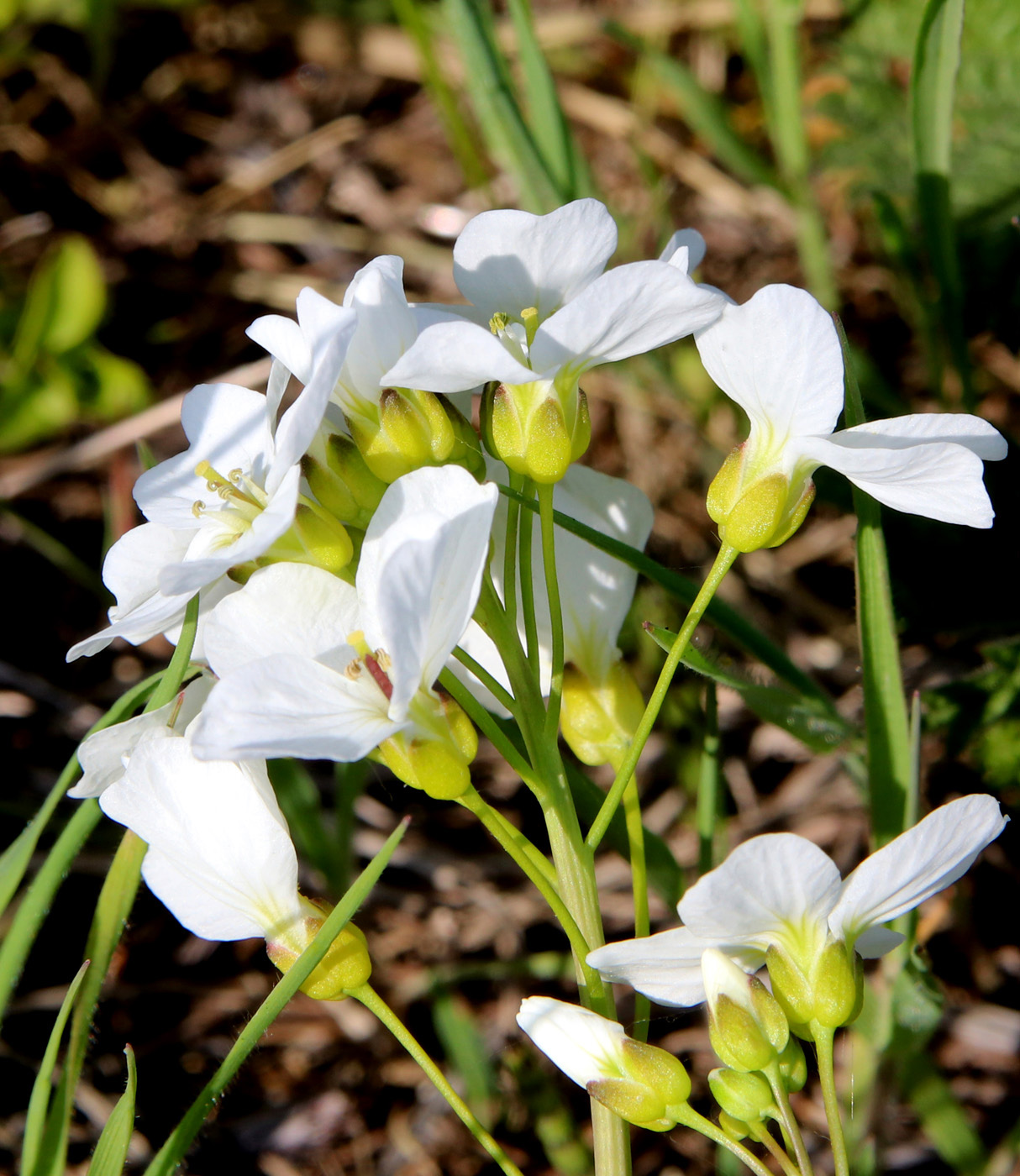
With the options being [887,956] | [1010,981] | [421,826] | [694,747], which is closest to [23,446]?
[421,826]

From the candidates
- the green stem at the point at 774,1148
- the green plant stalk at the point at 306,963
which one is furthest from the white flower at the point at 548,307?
the green stem at the point at 774,1148

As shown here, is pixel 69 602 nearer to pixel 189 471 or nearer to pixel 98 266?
pixel 98 266

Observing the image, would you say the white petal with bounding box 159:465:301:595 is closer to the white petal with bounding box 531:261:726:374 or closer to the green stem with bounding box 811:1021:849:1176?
the white petal with bounding box 531:261:726:374

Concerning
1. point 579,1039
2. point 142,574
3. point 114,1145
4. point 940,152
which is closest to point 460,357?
point 142,574

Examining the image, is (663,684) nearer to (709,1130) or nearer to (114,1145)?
(709,1130)

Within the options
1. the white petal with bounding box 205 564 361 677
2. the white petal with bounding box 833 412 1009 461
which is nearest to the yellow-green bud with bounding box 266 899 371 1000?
the white petal with bounding box 205 564 361 677

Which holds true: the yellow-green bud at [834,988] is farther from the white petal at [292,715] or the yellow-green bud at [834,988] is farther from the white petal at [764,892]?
the white petal at [292,715]
